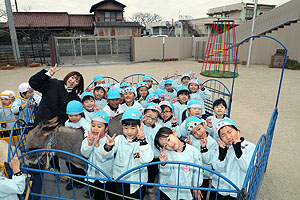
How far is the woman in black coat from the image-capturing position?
3430 millimetres

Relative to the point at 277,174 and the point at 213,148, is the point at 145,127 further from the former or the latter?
the point at 277,174

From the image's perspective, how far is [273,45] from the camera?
52.9ft

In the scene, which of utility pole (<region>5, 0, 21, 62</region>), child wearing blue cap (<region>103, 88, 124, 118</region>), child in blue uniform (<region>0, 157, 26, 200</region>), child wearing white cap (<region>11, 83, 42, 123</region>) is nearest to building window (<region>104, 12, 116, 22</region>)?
utility pole (<region>5, 0, 21, 62</region>)

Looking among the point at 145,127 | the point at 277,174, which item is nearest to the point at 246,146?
the point at 145,127

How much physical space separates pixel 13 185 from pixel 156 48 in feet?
58.5

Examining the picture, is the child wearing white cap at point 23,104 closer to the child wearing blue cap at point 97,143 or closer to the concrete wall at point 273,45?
the child wearing blue cap at point 97,143

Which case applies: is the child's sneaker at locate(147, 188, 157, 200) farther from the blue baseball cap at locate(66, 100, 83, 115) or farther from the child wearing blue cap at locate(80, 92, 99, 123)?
the child wearing blue cap at locate(80, 92, 99, 123)

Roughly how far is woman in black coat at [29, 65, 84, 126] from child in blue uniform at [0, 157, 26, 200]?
4.36ft

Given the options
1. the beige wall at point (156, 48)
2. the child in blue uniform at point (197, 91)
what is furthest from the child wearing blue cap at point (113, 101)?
→ the beige wall at point (156, 48)

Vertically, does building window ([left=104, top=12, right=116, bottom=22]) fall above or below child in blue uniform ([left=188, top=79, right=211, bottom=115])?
above

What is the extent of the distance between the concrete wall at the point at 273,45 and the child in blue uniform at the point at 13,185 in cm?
1820

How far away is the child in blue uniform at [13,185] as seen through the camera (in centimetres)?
209

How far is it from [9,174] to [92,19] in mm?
30131

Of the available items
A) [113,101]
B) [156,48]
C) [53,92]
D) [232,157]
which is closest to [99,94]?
[113,101]
